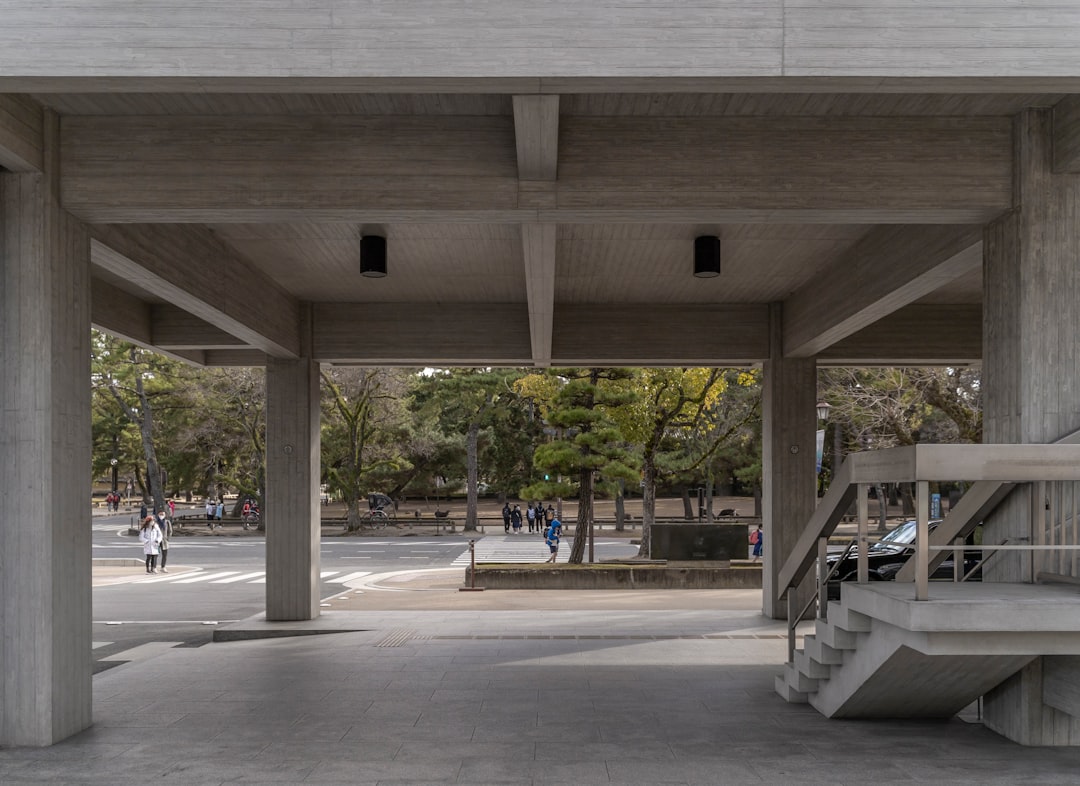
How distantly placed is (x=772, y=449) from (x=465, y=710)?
7.57 metres

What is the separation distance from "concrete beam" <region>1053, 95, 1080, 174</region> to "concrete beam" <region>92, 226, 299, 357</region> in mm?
7841

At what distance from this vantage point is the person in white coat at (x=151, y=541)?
80.0 ft

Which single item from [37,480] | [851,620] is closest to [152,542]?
[37,480]

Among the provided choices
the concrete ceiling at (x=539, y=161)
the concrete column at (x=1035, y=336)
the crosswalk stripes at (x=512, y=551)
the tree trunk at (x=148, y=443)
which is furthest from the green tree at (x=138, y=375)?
the concrete column at (x=1035, y=336)

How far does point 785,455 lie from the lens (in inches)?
563

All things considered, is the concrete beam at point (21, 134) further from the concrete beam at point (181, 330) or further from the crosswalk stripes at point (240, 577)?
the crosswalk stripes at point (240, 577)

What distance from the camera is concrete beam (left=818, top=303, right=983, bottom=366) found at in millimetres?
14516

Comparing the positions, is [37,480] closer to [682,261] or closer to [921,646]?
[921,646]

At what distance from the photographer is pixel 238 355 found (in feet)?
54.1

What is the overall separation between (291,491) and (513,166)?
8199 millimetres

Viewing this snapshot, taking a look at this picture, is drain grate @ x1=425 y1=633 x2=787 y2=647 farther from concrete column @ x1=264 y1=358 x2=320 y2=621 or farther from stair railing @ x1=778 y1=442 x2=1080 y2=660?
stair railing @ x1=778 y1=442 x2=1080 y2=660

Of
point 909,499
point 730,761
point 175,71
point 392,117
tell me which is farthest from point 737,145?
point 909,499

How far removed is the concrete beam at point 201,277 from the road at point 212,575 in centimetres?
434

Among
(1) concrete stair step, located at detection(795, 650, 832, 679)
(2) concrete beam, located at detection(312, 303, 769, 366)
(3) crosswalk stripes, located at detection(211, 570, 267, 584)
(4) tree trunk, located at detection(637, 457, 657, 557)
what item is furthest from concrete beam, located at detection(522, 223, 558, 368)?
(3) crosswalk stripes, located at detection(211, 570, 267, 584)
